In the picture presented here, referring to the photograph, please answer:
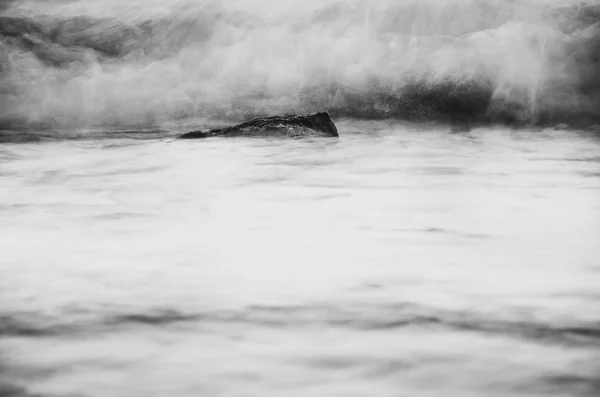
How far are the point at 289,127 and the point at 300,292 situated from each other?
4.60 metres

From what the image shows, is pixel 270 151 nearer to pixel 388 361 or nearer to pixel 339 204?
pixel 339 204

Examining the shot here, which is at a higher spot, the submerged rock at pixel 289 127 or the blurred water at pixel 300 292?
the submerged rock at pixel 289 127

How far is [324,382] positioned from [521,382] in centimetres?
22

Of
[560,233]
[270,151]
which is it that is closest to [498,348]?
[560,233]

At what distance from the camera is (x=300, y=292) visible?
3.60ft

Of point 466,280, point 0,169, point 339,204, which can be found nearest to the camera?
point 466,280

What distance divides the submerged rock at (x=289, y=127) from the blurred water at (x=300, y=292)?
2.96 m

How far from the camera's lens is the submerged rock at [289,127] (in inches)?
222

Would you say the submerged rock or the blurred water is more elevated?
the submerged rock

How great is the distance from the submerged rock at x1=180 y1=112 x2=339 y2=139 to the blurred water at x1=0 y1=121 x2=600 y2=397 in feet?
9.73

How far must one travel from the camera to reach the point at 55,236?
1.69 metres

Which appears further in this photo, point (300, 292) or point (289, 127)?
point (289, 127)

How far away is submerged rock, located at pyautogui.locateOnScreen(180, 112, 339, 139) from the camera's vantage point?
5.64 meters

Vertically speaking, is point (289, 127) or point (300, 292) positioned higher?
point (289, 127)
